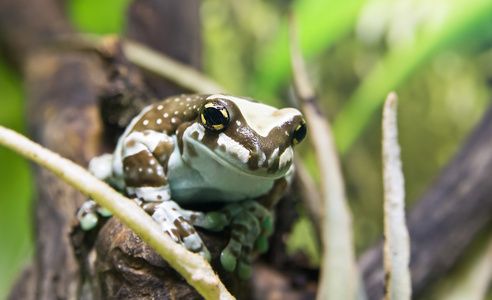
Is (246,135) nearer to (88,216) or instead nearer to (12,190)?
(88,216)

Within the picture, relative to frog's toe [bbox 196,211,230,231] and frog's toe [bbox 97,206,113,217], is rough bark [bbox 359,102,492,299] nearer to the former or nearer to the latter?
frog's toe [bbox 196,211,230,231]

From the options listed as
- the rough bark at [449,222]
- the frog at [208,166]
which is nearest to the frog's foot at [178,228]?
the frog at [208,166]

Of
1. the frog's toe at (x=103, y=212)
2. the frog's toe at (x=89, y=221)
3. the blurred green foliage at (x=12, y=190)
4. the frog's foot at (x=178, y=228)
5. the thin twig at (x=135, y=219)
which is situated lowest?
the blurred green foliage at (x=12, y=190)

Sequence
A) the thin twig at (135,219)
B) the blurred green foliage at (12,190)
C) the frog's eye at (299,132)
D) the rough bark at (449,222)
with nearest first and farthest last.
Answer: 1. the thin twig at (135,219)
2. the frog's eye at (299,132)
3. the rough bark at (449,222)
4. the blurred green foliage at (12,190)

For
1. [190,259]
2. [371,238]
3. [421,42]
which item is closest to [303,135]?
[190,259]

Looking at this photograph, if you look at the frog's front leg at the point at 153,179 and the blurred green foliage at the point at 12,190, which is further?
the blurred green foliage at the point at 12,190

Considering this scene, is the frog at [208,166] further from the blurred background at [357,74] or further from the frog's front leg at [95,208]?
the blurred background at [357,74]
